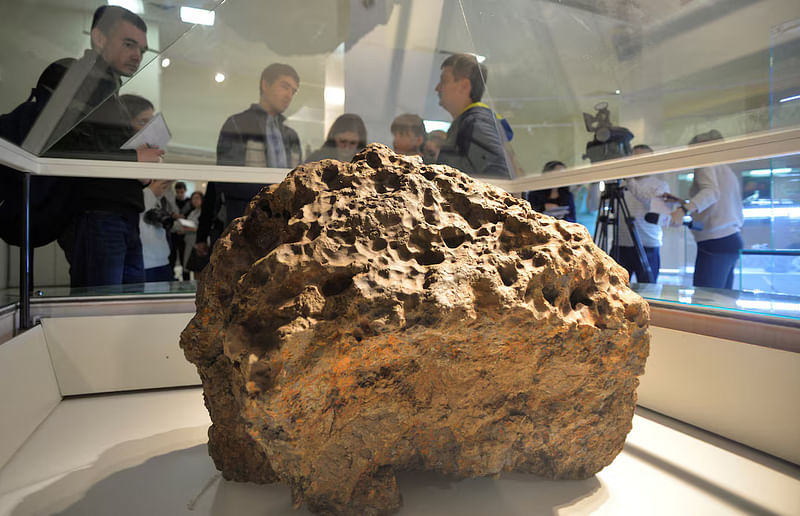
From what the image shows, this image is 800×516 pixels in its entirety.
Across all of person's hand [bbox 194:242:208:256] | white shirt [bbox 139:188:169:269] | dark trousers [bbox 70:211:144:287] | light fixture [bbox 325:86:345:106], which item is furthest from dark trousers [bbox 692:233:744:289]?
white shirt [bbox 139:188:169:269]

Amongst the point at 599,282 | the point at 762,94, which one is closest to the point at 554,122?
the point at 762,94

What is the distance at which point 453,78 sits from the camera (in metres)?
3.28

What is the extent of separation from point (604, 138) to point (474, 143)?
892 millimetres

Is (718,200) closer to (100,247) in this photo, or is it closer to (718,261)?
(718,261)

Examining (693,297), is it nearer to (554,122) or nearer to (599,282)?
(599,282)

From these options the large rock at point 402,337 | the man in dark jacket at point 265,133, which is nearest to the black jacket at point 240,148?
the man in dark jacket at point 265,133

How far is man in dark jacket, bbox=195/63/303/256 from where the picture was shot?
286cm

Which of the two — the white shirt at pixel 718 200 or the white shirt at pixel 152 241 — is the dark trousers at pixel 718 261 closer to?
the white shirt at pixel 718 200

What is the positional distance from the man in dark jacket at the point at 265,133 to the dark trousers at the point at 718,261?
2.71 m

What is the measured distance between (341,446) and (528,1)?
273cm

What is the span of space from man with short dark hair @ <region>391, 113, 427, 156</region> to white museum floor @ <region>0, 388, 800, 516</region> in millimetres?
2185

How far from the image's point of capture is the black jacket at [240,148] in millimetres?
2859

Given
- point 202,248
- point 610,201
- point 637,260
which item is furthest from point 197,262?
point 637,260

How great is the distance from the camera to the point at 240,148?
2879 mm
